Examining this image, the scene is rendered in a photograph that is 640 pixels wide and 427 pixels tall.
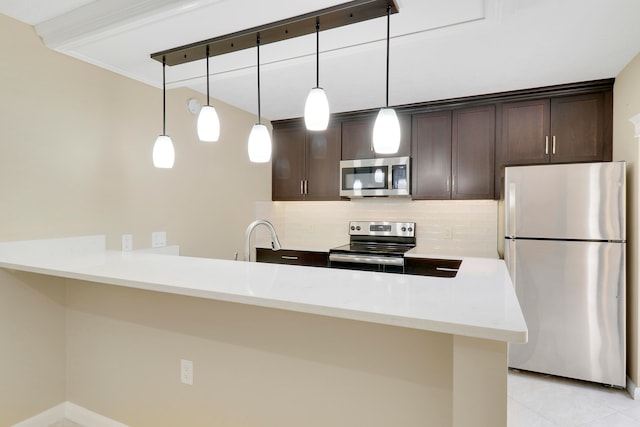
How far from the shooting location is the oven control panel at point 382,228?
3908 mm

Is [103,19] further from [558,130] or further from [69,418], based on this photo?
[558,130]

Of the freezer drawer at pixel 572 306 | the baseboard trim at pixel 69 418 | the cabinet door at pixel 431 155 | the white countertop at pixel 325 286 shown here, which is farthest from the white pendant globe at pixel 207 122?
the freezer drawer at pixel 572 306

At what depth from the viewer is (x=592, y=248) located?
8.80ft

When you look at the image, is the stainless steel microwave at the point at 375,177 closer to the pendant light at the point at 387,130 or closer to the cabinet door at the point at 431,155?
the cabinet door at the point at 431,155

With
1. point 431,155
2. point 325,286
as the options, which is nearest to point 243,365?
point 325,286

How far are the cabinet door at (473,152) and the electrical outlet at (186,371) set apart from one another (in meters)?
2.74

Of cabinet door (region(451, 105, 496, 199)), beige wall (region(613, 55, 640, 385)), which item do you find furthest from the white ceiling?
cabinet door (region(451, 105, 496, 199))

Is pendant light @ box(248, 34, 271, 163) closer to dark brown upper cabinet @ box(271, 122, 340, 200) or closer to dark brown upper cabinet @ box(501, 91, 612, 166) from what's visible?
dark brown upper cabinet @ box(271, 122, 340, 200)

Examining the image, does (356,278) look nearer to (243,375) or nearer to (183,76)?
(243,375)

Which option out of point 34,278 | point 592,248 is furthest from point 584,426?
point 34,278

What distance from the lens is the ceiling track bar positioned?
168 cm

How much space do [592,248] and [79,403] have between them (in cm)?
369

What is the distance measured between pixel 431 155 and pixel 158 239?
8.63ft

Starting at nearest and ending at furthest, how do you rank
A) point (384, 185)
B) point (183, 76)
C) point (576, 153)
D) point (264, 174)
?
1. point (183, 76)
2. point (576, 153)
3. point (384, 185)
4. point (264, 174)
